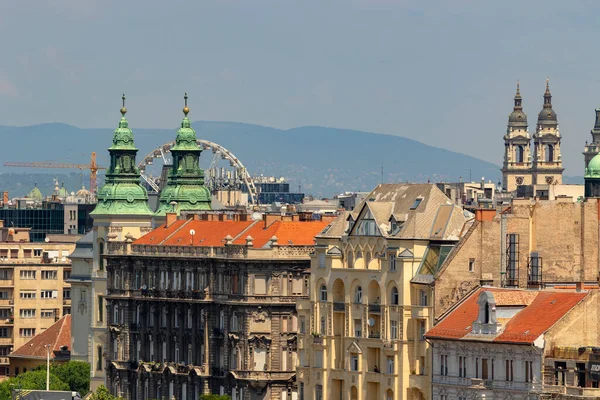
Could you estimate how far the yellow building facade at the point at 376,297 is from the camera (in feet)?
494

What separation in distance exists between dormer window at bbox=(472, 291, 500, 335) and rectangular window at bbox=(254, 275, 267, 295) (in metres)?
42.4

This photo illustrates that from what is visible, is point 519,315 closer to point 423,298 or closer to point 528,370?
point 528,370

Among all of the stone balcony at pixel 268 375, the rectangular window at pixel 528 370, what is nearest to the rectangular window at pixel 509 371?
the rectangular window at pixel 528 370

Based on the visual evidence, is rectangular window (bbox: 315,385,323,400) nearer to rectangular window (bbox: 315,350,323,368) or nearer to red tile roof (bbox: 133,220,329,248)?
rectangular window (bbox: 315,350,323,368)

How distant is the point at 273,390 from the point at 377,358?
25506 mm

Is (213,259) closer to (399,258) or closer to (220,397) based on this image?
(220,397)

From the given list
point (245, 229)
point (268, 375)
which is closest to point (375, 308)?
point (268, 375)

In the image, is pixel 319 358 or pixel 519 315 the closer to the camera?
pixel 519 315

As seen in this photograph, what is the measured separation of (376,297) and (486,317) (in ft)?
56.3

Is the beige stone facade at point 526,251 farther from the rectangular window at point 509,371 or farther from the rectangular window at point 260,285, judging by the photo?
the rectangular window at point 260,285

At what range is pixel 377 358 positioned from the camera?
15462 centimetres

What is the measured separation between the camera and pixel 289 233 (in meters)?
183

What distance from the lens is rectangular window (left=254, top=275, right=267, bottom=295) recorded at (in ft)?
594

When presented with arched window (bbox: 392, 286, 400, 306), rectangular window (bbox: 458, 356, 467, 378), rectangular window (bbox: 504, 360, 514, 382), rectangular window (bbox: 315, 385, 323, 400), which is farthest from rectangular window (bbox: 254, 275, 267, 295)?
rectangular window (bbox: 504, 360, 514, 382)
